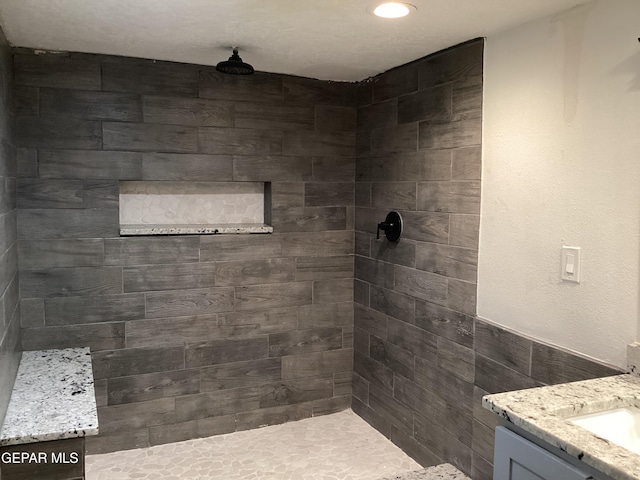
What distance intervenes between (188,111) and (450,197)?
1.56m

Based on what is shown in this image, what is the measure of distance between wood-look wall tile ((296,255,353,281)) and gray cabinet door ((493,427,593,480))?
1998 mm

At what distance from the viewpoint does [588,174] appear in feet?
6.65

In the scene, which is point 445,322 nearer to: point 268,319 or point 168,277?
point 268,319

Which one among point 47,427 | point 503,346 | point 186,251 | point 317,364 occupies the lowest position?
point 317,364

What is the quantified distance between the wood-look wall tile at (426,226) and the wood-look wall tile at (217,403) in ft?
4.57

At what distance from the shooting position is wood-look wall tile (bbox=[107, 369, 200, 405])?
3.10m

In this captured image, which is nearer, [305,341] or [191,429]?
[191,429]

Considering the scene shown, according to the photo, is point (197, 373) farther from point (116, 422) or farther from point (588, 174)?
point (588, 174)

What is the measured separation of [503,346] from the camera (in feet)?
7.99

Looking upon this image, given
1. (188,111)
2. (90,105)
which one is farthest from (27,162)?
(188,111)

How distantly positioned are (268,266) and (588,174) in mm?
1960

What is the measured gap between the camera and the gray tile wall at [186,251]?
293 centimetres

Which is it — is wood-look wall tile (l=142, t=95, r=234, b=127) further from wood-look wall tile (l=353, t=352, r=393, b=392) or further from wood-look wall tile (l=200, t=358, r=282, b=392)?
wood-look wall tile (l=353, t=352, r=393, b=392)

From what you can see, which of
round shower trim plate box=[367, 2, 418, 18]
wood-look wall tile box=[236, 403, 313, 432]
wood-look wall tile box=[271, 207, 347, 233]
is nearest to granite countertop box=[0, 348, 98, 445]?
wood-look wall tile box=[236, 403, 313, 432]
